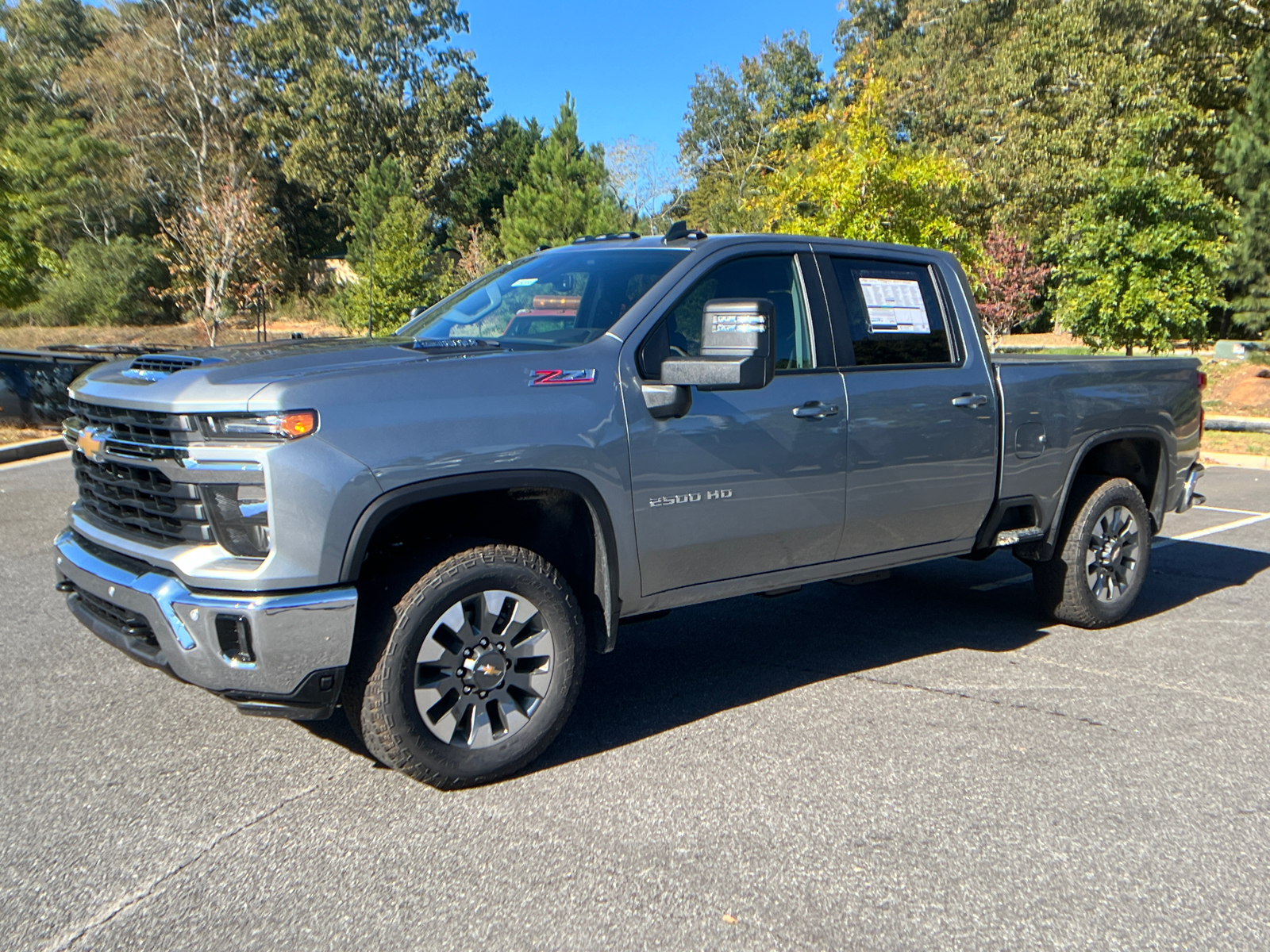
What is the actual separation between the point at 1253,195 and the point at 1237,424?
11.5 m

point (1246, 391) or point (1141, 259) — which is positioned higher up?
point (1141, 259)

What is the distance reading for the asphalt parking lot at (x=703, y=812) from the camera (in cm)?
292

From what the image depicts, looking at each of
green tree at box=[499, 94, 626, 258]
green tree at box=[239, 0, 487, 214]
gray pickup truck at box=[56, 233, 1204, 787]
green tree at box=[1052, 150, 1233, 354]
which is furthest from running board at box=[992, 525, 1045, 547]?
green tree at box=[239, 0, 487, 214]

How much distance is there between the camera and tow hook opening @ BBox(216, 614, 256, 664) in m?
3.27

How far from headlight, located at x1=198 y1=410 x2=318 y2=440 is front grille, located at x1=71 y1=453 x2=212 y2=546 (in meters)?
0.21

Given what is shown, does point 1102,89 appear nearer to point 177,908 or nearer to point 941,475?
point 941,475

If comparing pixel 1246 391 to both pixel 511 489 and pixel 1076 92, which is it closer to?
pixel 1076 92

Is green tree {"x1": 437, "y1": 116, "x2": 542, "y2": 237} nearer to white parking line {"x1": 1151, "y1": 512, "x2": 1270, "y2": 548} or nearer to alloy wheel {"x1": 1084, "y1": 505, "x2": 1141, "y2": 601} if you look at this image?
white parking line {"x1": 1151, "y1": 512, "x2": 1270, "y2": 548}

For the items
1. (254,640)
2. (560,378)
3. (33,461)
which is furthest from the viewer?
(33,461)

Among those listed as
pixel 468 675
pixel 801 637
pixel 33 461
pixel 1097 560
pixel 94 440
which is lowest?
pixel 801 637

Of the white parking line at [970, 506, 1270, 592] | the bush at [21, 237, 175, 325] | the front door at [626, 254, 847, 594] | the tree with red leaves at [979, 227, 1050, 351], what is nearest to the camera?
the front door at [626, 254, 847, 594]

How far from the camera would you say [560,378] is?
3.81 meters

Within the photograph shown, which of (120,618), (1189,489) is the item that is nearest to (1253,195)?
(1189,489)

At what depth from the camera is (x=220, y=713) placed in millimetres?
4406
